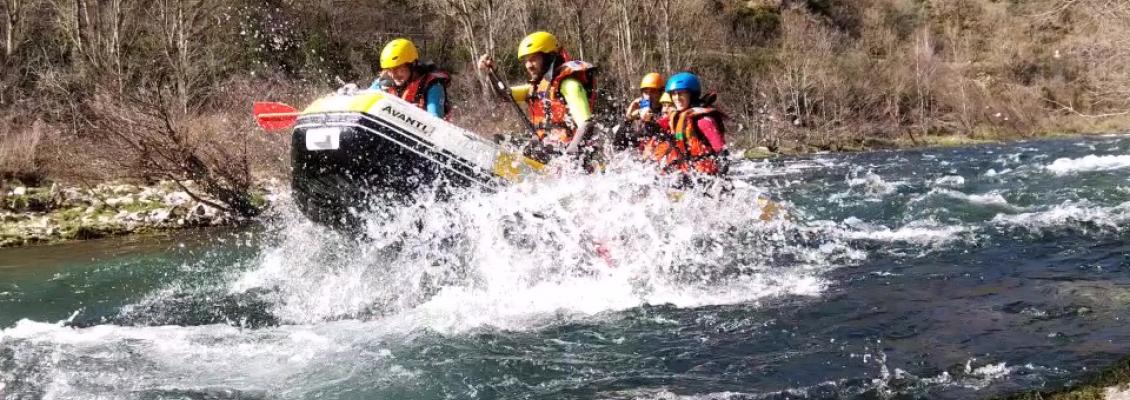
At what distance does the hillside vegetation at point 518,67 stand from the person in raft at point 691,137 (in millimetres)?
6958

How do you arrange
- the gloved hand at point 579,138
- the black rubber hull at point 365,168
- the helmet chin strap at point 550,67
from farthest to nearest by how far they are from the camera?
the helmet chin strap at point 550,67 < the gloved hand at point 579,138 < the black rubber hull at point 365,168

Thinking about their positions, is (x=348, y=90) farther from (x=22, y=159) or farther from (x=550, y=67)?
(x=22, y=159)

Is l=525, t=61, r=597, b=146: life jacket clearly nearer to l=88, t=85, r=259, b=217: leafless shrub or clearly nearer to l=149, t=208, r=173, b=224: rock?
l=88, t=85, r=259, b=217: leafless shrub

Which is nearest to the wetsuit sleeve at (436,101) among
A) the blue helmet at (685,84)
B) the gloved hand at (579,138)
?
the gloved hand at (579,138)

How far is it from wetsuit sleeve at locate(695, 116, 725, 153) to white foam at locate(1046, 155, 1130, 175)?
32.5 ft

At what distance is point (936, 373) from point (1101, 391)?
0.72m

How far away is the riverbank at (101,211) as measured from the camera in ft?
41.6

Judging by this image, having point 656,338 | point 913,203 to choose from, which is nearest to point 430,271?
point 656,338

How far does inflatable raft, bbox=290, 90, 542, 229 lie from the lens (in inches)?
252

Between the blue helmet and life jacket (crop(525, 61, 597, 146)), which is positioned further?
the blue helmet

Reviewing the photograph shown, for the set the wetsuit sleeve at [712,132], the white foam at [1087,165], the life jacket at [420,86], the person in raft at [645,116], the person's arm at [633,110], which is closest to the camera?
the life jacket at [420,86]

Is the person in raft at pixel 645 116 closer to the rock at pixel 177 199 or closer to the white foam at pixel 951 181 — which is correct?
the white foam at pixel 951 181

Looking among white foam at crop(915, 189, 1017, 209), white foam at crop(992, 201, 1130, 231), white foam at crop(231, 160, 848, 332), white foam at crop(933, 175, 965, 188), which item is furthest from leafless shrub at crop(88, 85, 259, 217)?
white foam at crop(933, 175, 965, 188)

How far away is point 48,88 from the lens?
22516 mm
